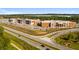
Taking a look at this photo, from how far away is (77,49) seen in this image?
135 inches
